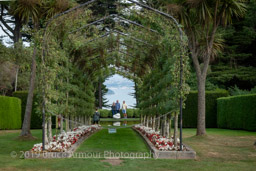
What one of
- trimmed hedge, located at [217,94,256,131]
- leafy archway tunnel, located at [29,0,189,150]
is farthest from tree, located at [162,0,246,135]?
trimmed hedge, located at [217,94,256,131]

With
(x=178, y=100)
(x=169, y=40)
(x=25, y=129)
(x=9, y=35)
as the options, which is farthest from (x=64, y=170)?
(x=9, y=35)

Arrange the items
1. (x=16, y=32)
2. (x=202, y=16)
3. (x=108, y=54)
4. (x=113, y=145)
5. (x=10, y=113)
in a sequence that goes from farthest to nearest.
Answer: (x=16, y=32)
(x=10, y=113)
(x=108, y=54)
(x=202, y=16)
(x=113, y=145)

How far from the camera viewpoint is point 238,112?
54.8ft

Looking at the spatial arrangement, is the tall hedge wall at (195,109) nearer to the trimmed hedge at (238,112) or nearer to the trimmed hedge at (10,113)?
the trimmed hedge at (238,112)

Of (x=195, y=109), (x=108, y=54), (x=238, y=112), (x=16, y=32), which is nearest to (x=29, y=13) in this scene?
(x=108, y=54)

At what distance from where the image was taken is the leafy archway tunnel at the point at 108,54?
28.6ft

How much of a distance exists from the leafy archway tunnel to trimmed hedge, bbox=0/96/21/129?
4.53 metres

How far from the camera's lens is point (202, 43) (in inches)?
→ 524

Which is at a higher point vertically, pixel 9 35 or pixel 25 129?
pixel 9 35

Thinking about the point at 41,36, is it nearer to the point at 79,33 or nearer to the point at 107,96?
the point at 79,33

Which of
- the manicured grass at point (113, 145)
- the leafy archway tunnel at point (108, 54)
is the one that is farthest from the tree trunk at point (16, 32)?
the manicured grass at point (113, 145)

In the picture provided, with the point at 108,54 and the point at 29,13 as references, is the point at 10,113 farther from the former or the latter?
the point at 29,13

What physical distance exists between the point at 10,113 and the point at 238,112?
12.8 meters

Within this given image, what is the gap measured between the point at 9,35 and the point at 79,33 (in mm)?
17416
